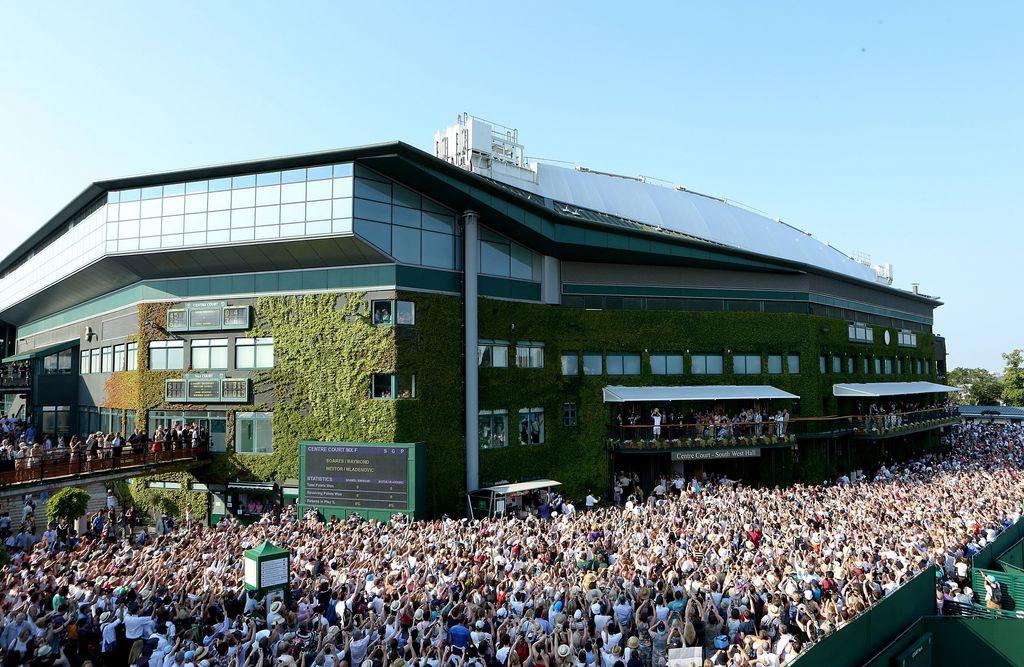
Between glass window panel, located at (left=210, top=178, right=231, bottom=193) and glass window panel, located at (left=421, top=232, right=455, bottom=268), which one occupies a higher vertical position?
glass window panel, located at (left=210, top=178, right=231, bottom=193)

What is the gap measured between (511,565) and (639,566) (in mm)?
3195

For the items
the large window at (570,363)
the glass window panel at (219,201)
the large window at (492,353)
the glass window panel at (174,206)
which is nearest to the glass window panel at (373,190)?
the glass window panel at (219,201)

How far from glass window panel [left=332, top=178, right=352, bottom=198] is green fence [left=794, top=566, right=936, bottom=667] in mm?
23338

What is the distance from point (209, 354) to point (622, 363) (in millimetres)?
20884

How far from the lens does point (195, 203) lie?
2988cm

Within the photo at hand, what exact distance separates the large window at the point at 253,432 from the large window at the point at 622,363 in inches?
685

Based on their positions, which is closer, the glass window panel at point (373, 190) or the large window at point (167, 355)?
the glass window panel at point (373, 190)

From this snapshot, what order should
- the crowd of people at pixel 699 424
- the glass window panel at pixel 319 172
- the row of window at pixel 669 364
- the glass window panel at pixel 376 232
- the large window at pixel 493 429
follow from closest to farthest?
the glass window panel at pixel 376 232
the glass window panel at pixel 319 172
the large window at pixel 493 429
the crowd of people at pixel 699 424
the row of window at pixel 669 364

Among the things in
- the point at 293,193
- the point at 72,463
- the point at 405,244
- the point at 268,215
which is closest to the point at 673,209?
the point at 405,244

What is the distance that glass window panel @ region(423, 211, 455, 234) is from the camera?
1198 inches

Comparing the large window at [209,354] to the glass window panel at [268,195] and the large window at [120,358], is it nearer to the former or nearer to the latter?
the large window at [120,358]

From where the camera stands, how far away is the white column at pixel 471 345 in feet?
99.9

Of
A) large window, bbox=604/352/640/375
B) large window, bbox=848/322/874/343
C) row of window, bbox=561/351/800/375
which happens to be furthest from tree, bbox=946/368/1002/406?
large window, bbox=604/352/640/375

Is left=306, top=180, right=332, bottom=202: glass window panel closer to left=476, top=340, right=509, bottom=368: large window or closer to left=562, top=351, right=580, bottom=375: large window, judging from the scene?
left=476, top=340, right=509, bottom=368: large window
